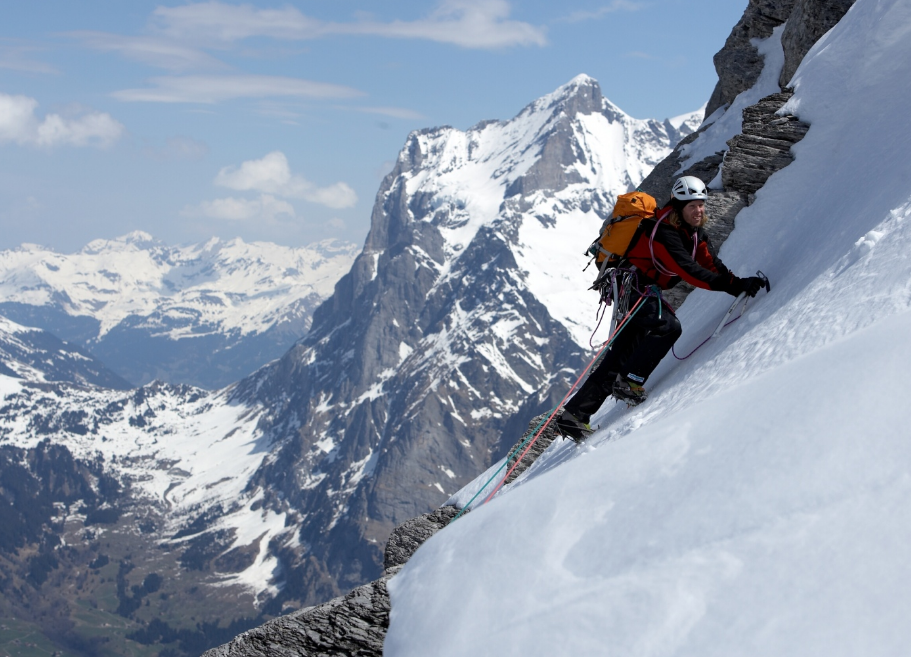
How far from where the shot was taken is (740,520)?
5090mm

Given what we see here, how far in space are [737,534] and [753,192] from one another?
36.2 feet

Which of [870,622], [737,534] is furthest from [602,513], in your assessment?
[870,622]

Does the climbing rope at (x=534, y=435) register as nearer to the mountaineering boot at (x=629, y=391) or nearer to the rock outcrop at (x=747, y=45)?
the mountaineering boot at (x=629, y=391)

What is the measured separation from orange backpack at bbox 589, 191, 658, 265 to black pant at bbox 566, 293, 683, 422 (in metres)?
0.80

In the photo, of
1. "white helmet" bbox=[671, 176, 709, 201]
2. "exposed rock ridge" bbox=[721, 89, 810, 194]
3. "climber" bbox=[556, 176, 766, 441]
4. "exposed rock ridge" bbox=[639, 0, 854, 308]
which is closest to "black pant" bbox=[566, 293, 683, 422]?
"climber" bbox=[556, 176, 766, 441]

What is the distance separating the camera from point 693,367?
958 centimetres

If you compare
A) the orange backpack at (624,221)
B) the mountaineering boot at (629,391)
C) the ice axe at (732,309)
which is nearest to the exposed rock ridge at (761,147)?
the ice axe at (732,309)

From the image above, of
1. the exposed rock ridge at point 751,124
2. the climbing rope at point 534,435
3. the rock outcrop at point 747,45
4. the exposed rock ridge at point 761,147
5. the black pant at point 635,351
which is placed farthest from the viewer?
the rock outcrop at point 747,45

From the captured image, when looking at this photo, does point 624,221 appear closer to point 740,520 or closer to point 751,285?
point 751,285

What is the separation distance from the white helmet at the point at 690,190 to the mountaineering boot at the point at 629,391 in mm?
2754

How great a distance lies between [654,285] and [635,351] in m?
1.01

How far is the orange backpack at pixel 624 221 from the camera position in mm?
10016

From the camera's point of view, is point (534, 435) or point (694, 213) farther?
point (534, 435)

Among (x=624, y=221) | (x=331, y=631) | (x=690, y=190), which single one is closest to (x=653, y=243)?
(x=624, y=221)
